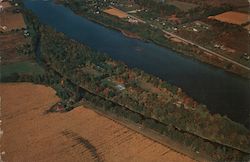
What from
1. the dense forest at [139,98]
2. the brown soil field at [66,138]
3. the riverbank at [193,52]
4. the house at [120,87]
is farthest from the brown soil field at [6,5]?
the house at [120,87]

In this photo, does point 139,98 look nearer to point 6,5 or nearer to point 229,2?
point 229,2

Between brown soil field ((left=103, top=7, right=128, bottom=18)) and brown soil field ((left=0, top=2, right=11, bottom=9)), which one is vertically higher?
brown soil field ((left=103, top=7, right=128, bottom=18))

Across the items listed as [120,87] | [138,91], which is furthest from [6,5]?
[138,91]

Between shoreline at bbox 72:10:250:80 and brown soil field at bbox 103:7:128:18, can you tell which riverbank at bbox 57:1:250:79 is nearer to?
shoreline at bbox 72:10:250:80

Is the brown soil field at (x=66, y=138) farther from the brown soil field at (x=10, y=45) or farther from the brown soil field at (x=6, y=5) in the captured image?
the brown soil field at (x=6, y=5)

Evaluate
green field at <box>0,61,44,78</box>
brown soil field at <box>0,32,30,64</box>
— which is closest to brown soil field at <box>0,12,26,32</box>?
brown soil field at <box>0,32,30,64</box>

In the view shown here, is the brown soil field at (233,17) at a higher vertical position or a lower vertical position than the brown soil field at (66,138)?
higher

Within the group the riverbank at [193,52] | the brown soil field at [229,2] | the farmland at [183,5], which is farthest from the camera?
the farmland at [183,5]

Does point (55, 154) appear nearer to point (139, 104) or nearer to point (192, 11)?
point (139, 104)
